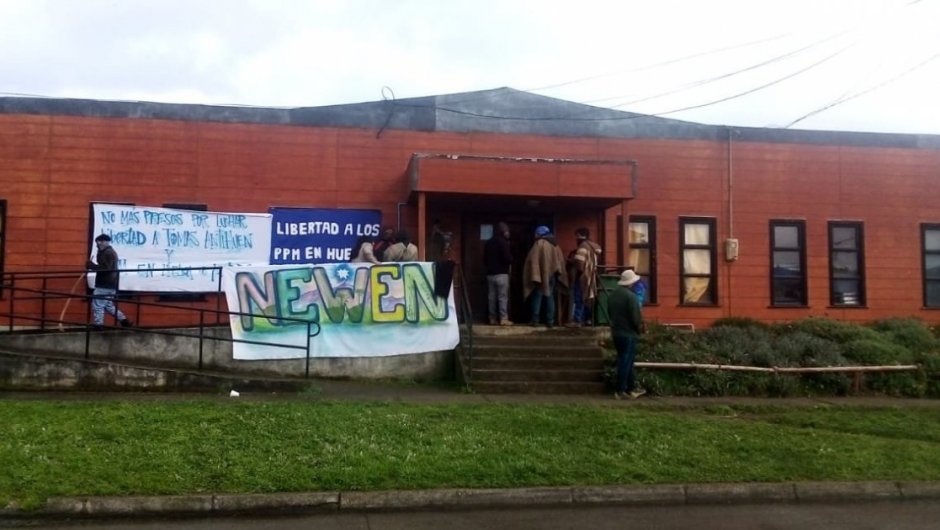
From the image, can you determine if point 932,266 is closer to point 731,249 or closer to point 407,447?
point 731,249

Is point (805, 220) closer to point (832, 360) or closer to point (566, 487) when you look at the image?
point (832, 360)

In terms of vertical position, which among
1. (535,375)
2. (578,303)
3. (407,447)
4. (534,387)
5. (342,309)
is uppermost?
(578,303)

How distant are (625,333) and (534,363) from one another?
1.52 meters

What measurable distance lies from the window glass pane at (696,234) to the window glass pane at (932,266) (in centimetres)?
460

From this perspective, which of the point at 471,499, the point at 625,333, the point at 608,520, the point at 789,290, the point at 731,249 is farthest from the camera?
the point at 789,290

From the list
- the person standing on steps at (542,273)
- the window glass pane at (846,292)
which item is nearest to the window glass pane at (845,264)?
the window glass pane at (846,292)

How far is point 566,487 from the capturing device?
6973 millimetres

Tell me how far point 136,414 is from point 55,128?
24.6 feet

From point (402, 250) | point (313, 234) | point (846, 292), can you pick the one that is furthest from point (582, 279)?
point (846, 292)

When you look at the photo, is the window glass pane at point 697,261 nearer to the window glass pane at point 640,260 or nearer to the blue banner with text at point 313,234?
the window glass pane at point 640,260

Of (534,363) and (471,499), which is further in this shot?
(534,363)

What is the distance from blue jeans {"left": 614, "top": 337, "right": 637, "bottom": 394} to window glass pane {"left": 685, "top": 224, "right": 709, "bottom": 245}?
5.29m

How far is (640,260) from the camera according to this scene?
15.3 meters

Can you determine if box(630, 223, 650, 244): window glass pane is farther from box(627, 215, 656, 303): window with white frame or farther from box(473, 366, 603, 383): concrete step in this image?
box(473, 366, 603, 383): concrete step
